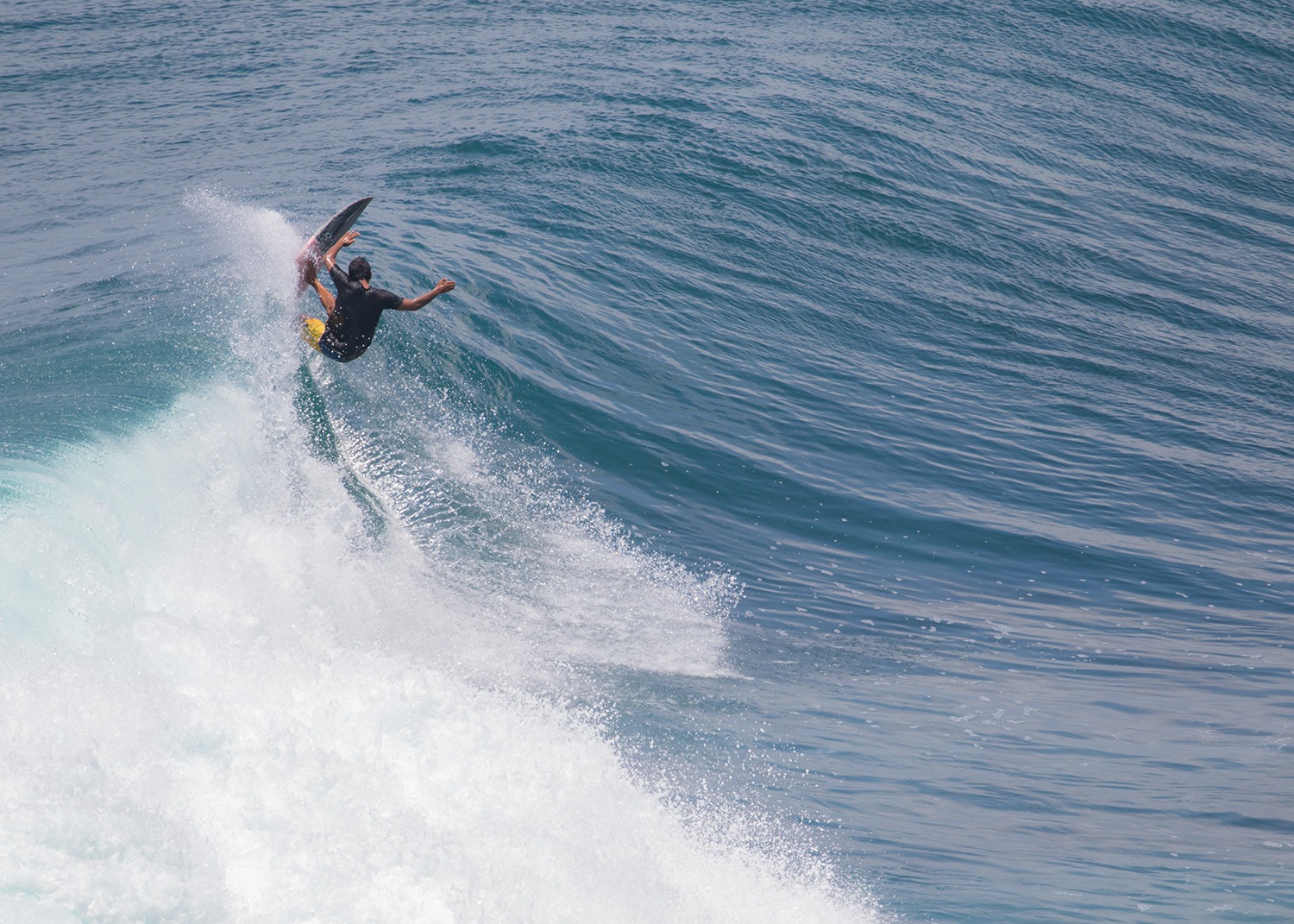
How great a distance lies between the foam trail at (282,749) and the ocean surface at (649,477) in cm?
3

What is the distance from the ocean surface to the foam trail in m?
0.03

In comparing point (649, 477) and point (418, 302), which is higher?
point (418, 302)

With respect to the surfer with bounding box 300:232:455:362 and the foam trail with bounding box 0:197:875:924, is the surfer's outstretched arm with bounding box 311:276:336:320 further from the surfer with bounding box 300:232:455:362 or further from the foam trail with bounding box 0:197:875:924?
the foam trail with bounding box 0:197:875:924

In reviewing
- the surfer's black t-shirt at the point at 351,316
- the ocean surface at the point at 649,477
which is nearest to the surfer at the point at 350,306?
the surfer's black t-shirt at the point at 351,316

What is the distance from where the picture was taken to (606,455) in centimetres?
1221

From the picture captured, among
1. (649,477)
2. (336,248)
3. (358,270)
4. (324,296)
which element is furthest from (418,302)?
(649,477)

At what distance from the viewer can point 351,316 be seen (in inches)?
405

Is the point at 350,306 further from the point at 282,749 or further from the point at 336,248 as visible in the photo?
the point at 282,749

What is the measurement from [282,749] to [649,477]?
20.2 ft

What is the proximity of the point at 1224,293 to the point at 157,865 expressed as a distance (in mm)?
17858

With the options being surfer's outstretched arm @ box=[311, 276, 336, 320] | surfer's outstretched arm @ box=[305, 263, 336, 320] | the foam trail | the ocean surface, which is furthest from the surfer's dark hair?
the foam trail

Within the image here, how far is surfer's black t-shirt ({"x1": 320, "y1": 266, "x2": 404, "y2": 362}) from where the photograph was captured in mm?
10141

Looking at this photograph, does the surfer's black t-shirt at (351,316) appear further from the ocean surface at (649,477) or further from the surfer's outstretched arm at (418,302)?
the ocean surface at (649,477)

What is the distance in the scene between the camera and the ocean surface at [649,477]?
22.1ft
